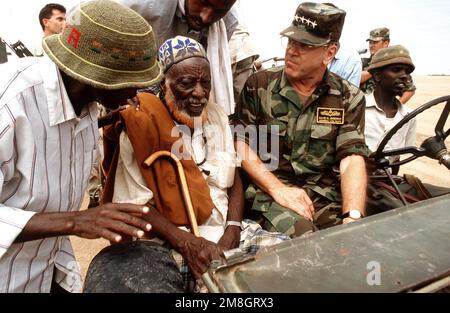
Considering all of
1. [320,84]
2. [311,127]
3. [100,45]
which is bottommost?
[311,127]

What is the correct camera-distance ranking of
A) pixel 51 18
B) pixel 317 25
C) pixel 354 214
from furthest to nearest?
pixel 51 18
pixel 317 25
pixel 354 214

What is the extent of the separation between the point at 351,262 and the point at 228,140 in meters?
1.17

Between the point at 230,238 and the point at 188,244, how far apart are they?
0.28 meters

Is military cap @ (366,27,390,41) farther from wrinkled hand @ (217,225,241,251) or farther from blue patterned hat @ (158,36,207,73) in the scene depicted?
wrinkled hand @ (217,225,241,251)

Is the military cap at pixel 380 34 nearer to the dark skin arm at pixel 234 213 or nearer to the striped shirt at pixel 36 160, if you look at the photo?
the dark skin arm at pixel 234 213

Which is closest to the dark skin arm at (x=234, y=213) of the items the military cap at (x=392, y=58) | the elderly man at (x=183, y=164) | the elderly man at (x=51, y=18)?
the elderly man at (x=183, y=164)

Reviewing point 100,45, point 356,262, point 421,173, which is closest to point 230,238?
point 356,262

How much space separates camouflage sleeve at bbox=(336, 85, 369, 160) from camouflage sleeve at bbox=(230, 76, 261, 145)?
1.84ft

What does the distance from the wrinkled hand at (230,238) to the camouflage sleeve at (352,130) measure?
2.80ft

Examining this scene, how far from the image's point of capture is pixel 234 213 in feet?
6.74

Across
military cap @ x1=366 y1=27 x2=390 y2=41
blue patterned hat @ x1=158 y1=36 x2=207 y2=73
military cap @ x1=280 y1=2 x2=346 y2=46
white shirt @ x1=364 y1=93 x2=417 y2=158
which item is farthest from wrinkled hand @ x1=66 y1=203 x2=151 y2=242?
military cap @ x1=366 y1=27 x2=390 y2=41

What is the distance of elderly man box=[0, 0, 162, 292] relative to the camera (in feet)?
3.85

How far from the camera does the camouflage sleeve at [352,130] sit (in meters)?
2.29

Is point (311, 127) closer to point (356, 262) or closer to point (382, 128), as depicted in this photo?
point (356, 262)
